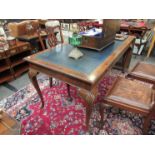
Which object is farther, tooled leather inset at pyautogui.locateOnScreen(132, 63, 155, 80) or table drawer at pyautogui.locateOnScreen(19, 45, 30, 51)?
table drawer at pyautogui.locateOnScreen(19, 45, 30, 51)

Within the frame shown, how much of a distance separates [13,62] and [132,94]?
7.02 ft

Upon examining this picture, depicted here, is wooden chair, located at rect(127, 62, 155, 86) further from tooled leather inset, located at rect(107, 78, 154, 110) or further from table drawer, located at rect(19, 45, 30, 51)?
table drawer, located at rect(19, 45, 30, 51)

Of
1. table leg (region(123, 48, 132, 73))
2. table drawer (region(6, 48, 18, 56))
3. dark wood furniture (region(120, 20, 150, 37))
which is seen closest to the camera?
table drawer (region(6, 48, 18, 56))

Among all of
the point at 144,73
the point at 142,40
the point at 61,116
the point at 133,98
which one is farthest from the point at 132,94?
the point at 142,40

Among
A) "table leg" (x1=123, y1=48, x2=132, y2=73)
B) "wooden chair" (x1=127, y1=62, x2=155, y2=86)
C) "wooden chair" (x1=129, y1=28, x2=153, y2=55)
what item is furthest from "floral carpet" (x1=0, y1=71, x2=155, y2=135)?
"wooden chair" (x1=129, y1=28, x2=153, y2=55)

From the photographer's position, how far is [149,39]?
3.35m

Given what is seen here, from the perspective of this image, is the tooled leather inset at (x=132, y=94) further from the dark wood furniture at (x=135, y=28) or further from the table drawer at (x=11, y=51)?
the dark wood furniture at (x=135, y=28)

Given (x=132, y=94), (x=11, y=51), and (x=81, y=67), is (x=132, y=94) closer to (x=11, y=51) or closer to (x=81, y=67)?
(x=81, y=67)

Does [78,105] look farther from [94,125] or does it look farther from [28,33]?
[28,33]

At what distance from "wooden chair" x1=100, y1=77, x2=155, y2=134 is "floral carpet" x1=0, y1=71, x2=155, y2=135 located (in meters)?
0.15

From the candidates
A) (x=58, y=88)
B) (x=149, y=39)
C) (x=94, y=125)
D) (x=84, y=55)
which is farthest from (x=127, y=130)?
(x=149, y=39)

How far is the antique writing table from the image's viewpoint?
1.10 meters

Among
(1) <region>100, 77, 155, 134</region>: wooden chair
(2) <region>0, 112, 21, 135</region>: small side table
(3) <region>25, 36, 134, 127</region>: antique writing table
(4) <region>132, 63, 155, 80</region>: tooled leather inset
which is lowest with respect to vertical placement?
(2) <region>0, 112, 21, 135</region>: small side table
